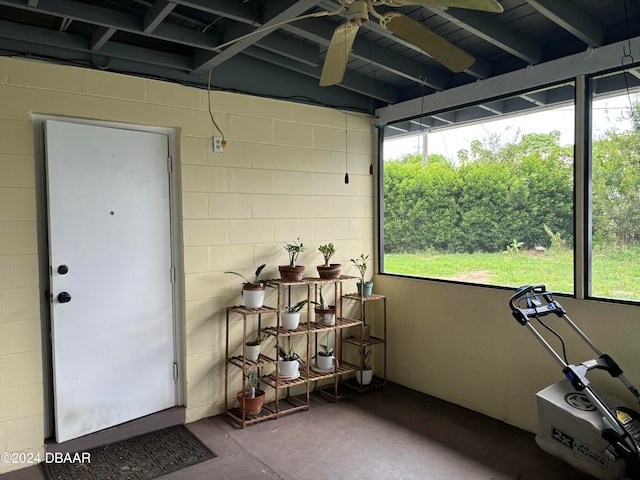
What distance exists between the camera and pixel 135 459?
9.58 feet

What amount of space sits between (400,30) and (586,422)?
210cm

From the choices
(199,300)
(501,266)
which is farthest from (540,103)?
(199,300)

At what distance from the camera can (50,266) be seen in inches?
115

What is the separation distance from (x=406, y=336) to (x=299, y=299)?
995mm

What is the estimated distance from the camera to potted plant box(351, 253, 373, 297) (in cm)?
404

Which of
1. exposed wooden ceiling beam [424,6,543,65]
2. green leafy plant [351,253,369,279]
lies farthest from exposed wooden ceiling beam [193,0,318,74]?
green leafy plant [351,253,369,279]

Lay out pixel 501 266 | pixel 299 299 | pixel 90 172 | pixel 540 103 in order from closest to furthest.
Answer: pixel 90 172 → pixel 540 103 → pixel 501 266 → pixel 299 299

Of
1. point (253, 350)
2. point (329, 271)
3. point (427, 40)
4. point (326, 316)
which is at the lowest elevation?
point (253, 350)

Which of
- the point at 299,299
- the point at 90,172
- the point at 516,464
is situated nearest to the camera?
the point at 516,464

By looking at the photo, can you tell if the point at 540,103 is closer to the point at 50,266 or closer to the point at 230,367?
the point at 230,367

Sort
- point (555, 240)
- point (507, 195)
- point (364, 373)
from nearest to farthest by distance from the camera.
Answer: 1. point (555, 240)
2. point (507, 195)
3. point (364, 373)

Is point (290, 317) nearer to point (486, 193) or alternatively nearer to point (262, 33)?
point (486, 193)

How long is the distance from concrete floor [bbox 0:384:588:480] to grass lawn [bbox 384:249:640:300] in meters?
1.03

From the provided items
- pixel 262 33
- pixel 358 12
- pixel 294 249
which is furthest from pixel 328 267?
pixel 358 12
